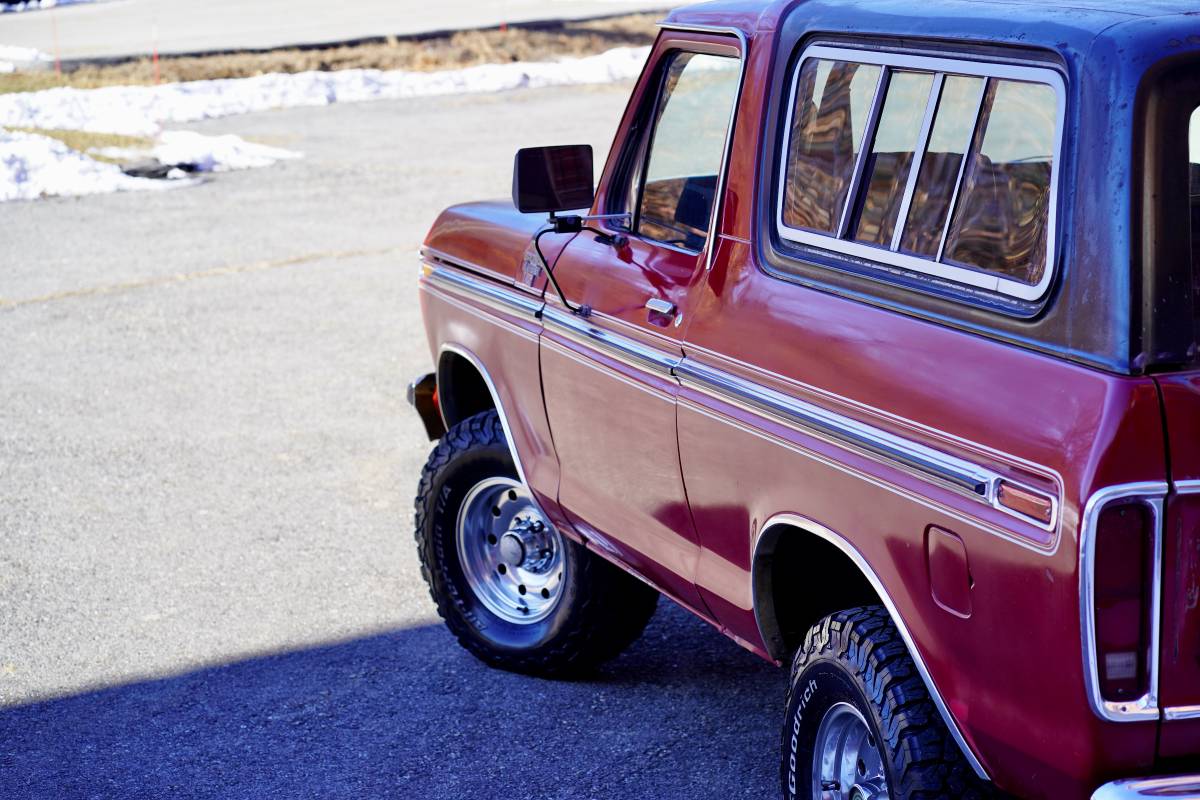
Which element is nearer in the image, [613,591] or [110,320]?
[613,591]

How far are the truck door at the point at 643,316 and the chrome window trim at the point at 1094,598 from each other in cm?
141

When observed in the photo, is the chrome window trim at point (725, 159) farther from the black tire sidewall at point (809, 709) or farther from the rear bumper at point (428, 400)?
the rear bumper at point (428, 400)

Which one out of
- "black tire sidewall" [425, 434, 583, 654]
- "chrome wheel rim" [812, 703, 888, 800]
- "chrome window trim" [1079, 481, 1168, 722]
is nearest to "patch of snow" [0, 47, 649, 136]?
"black tire sidewall" [425, 434, 583, 654]

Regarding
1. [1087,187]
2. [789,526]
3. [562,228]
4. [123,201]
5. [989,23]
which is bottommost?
[123,201]

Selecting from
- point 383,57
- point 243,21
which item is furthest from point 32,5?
point 383,57

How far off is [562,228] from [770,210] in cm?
84

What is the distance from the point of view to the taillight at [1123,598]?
8.21 feet

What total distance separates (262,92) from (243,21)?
12433 millimetres

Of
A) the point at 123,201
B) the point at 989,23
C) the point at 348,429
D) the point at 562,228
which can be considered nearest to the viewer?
the point at 989,23

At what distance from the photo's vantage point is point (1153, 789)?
252 cm

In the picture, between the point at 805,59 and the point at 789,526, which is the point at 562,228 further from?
the point at 789,526

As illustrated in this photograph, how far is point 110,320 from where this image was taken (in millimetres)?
9734

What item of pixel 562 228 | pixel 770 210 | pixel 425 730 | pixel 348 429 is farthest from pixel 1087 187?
pixel 348 429

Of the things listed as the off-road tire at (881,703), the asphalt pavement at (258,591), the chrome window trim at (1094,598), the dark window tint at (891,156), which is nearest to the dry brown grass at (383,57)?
the asphalt pavement at (258,591)
